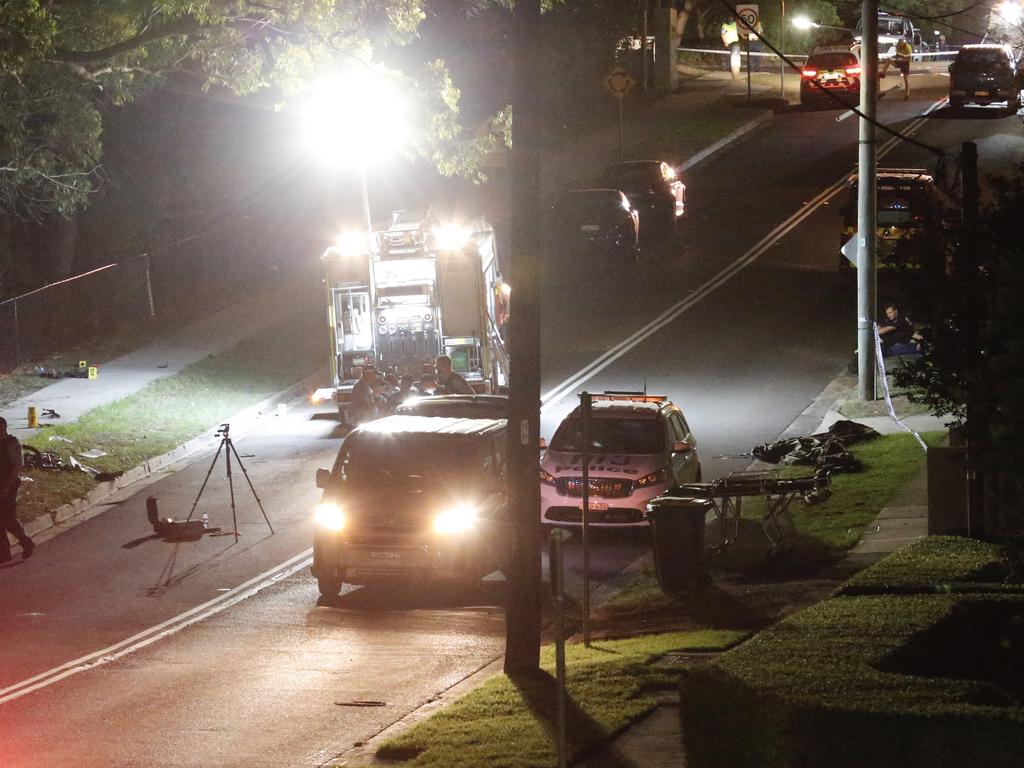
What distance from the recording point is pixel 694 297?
116 feet

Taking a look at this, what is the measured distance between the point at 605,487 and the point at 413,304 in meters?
9.20

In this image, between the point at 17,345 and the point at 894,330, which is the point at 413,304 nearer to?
the point at 894,330

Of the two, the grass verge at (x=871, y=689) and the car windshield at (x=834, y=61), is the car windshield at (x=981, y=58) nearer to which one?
the car windshield at (x=834, y=61)

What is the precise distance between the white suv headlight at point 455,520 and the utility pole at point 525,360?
4.00 m

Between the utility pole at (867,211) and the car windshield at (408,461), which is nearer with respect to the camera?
the car windshield at (408,461)

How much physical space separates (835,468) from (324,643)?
9.23 metres

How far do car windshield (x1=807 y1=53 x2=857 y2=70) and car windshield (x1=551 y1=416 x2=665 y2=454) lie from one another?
1409 inches

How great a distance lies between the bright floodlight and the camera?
29312mm

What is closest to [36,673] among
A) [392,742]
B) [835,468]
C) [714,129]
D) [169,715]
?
[169,715]

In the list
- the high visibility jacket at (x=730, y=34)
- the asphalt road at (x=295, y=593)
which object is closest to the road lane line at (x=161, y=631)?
the asphalt road at (x=295, y=593)

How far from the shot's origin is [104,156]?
133 feet

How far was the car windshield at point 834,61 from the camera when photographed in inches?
2083

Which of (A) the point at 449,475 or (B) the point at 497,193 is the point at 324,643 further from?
(B) the point at 497,193

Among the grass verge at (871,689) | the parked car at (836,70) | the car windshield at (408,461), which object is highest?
the parked car at (836,70)
